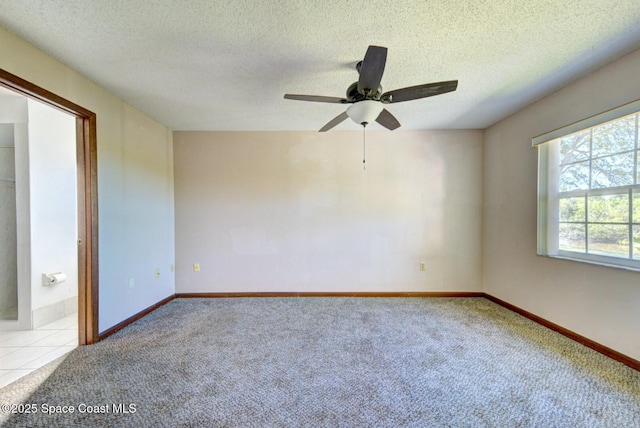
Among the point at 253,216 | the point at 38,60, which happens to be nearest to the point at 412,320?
the point at 253,216

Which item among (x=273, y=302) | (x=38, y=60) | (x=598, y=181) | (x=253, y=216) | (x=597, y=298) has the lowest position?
(x=273, y=302)

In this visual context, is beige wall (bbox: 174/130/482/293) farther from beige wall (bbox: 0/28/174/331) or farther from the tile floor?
the tile floor

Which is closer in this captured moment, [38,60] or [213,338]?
[38,60]

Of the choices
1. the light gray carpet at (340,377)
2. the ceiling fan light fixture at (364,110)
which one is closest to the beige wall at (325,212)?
the light gray carpet at (340,377)

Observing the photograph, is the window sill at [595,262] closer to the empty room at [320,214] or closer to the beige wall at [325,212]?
the empty room at [320,214]

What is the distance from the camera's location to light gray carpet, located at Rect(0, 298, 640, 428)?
141 cm

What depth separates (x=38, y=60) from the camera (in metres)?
1.79

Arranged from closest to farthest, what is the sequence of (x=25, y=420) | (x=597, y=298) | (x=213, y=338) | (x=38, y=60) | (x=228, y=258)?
(x=25, y=420) < (x=38, y=60) < (x=597, y=298) < (x=213, y=338) < (x=228, y=258)

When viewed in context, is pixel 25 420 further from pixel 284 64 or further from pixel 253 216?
pixel 284 64


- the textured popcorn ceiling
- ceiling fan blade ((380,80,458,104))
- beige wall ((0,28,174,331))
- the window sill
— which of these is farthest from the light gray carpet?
the textured popcorn ceiling

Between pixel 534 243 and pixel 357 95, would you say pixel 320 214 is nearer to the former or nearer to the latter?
pixel 357 95

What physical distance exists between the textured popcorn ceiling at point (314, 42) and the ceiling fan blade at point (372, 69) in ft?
1.02

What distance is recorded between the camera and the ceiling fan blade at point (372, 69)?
1.33m

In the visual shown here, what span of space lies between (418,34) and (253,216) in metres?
2.74
